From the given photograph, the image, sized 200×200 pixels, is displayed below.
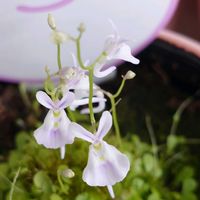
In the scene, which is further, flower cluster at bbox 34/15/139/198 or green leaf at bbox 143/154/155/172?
green leaf at bbox 143/154/155/172

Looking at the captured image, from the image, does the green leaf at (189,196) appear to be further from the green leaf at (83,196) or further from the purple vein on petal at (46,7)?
the purple vein on petal at (46,7)

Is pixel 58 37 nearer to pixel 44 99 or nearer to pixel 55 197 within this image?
pixel 44 99

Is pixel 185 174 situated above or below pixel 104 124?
below

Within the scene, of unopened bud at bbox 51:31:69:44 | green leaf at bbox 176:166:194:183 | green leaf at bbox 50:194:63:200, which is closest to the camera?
unopened bud at bbox 51:31:69:44

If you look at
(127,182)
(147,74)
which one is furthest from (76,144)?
(147,74)

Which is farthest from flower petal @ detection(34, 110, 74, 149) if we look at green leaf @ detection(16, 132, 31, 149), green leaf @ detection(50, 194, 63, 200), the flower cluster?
green leaf @ detection(16, 132, 31, 149)

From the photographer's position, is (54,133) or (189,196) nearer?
(54,133)

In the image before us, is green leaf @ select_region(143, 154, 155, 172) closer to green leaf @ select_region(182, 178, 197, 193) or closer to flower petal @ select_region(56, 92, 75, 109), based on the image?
green leaf @ select_region(182, 178, 197, 193)

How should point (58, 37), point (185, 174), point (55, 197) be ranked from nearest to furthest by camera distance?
point (58, 37)
point (55, 197)
point (185, 174)

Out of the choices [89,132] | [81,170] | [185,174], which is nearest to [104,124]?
[89,132]
